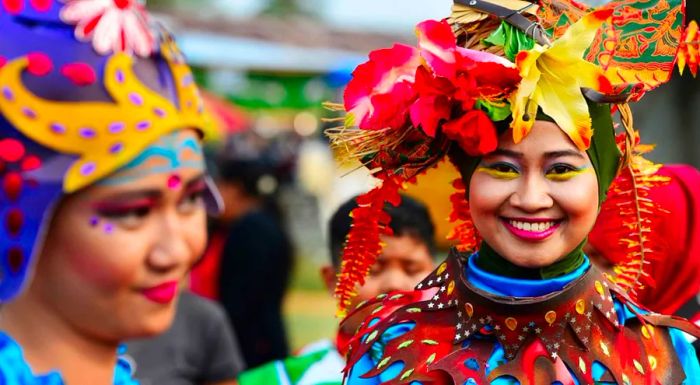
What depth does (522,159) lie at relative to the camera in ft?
8.18

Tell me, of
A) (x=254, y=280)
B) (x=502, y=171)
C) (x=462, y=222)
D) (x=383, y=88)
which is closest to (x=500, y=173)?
(x=502, y=171)

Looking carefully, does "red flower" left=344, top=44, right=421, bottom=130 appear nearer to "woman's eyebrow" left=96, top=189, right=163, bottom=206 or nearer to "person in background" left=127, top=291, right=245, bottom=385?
"woman's eyebrow" left=96, top=189, right=163, bottom=206

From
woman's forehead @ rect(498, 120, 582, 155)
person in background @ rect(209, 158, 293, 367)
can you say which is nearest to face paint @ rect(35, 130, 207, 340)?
woman's forehead @ rect(498, 120, 582, 155)

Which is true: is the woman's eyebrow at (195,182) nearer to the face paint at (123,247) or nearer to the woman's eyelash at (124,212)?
the face paint at (123,247)

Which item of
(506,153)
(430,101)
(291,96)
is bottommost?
(291,96)

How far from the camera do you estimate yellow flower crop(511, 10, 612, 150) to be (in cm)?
244

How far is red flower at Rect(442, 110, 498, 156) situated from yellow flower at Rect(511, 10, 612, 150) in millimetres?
59

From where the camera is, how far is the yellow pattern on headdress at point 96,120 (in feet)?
8.75

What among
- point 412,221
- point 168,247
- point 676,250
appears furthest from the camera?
point 412,221

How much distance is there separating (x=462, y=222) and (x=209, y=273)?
128 inches

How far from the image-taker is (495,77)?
2.50 m

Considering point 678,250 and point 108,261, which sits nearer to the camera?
point 108,261

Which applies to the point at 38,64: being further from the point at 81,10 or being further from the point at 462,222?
the point at 462,222

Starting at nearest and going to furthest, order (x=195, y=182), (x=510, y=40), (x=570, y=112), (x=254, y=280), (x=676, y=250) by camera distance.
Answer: (x=570, y=112), (x=510, y=40), (x=195, y=182), (x=676, y=250), (x=254, y=280)
